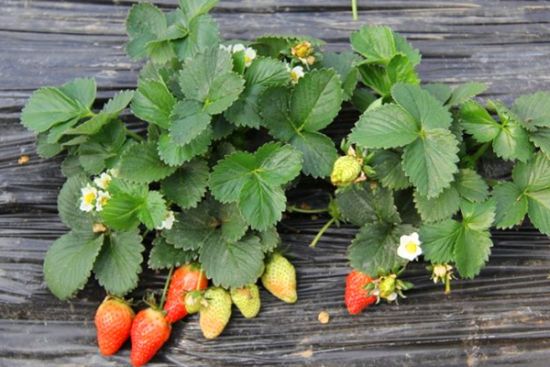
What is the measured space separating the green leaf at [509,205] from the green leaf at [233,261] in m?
0.43

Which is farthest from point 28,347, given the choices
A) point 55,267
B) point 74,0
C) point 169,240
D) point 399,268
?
point 74,0

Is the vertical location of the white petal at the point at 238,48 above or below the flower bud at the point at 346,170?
above

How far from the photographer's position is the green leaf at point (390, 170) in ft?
4.24

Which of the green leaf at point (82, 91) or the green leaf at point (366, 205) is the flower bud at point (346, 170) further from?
the green leaf at point (82, 91)

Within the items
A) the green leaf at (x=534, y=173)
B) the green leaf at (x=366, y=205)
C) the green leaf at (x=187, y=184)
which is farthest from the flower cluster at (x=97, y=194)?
the green leaf at (x=534, y=173)

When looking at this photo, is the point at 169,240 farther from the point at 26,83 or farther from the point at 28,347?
the point at 26,83

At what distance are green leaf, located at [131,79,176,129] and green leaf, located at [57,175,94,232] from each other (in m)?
0.19

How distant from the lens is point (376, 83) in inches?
54.9

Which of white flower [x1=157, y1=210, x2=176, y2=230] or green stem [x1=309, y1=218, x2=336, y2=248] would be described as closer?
white flower [x1=157, y1=210, x2=176, y2=230]

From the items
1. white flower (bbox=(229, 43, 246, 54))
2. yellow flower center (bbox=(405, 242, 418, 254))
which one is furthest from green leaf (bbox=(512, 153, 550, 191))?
white flower (bbox=(229, 43, 246, 54))

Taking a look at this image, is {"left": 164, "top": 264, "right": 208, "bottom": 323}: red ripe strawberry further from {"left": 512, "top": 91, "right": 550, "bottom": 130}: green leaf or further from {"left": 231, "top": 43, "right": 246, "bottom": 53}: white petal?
{"left": 512, "top": 91, "right": 550, "bottom": 130}: green leaf

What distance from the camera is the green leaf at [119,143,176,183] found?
1270mm

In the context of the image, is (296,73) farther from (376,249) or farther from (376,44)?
(376,249)

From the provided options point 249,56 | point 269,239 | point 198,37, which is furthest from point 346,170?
point 198,37
